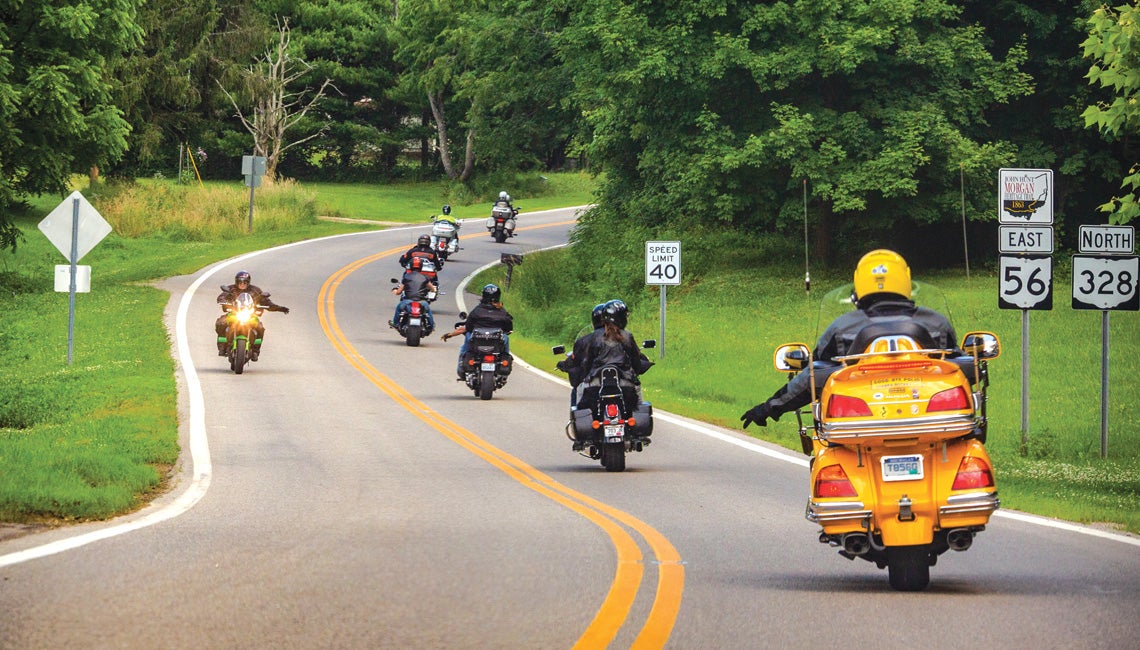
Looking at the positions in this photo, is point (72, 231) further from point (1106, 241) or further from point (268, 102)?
point (268, 102)

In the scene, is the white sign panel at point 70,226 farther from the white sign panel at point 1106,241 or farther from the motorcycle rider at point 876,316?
the motorcycle rider at point 876,316

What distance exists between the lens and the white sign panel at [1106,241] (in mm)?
19703

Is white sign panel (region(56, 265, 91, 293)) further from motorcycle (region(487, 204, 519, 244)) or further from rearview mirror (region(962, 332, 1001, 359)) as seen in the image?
motorcycle (region(487, 204, 519, 244))

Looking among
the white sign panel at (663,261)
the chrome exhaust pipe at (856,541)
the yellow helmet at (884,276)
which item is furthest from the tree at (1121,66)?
the white sign panel at (663,261)

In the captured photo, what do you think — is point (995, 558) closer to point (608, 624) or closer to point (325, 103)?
point (608, 624)

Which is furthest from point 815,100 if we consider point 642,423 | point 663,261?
point 642,423

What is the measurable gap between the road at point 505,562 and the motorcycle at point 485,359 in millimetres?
3987

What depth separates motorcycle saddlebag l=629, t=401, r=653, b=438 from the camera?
16.1 metres

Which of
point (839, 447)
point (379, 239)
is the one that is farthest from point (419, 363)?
point (379, 239)

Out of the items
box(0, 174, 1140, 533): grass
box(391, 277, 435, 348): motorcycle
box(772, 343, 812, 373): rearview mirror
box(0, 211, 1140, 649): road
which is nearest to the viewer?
box(0, 211, 1140, 649): road

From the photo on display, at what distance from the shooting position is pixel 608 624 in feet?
26.6

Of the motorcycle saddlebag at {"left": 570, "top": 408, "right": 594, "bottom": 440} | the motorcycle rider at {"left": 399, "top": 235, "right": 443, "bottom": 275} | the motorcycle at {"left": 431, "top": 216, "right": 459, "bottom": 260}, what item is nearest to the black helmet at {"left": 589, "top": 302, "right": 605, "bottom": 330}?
the motorcycle saddlebag at {"left": 570, "top": 408, "right": 594, "bottom": 440}

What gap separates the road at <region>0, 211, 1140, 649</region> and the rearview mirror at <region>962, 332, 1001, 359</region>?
136 centimetres

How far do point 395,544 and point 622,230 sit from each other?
122ft
